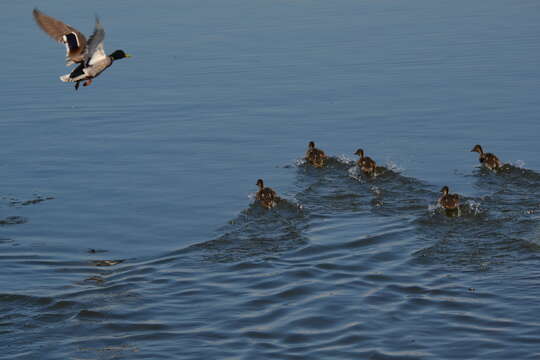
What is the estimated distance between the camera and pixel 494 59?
1212 inches

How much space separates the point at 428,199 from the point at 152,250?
16.9 ft

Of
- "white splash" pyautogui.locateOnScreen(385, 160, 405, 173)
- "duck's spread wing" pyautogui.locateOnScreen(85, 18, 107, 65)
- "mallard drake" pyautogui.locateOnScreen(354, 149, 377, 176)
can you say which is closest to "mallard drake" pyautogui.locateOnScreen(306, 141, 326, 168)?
"mallard drake" pyautogui.locateOnScreen(354, 149, 377, 176)

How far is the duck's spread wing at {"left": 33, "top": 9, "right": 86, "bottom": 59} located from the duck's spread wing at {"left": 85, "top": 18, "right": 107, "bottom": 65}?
0.28 m

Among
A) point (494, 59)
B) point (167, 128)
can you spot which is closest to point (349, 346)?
point (167, 128)

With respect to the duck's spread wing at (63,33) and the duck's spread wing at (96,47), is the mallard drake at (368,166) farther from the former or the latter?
the duck's spread wing at (63,33)

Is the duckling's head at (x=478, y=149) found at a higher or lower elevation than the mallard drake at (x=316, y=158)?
higher

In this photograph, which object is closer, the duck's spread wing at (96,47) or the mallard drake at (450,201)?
the duck's spread wing at (96,47)

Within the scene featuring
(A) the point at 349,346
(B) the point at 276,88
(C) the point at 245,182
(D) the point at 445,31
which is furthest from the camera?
(D) the point at 445,31

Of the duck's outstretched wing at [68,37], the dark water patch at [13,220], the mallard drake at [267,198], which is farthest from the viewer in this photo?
the dark water patch at [13,220]

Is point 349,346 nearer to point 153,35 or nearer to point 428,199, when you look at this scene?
point 428,199

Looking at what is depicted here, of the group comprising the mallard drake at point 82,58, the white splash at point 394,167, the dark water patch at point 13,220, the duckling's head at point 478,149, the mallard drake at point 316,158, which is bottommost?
the dark water patch at point 13,220

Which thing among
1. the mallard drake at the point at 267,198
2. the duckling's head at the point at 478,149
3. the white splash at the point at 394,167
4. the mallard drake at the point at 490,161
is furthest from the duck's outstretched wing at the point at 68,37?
the duckling's head at the point at 478,149

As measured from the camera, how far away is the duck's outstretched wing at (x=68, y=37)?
14180 mm

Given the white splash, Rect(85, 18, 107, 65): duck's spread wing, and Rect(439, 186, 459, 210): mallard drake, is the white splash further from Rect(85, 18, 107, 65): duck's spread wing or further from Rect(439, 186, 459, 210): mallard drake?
Rect(85, 18, 107, 65): duck's spread wing
